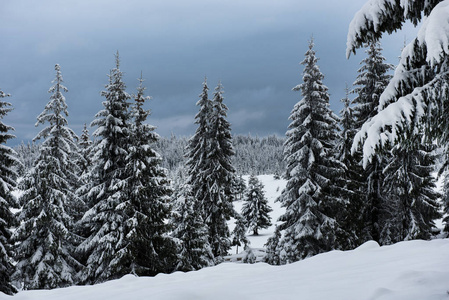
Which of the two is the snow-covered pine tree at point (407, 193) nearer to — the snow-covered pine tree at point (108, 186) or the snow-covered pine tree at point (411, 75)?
the snow-covered pine tree at point (411, 75)

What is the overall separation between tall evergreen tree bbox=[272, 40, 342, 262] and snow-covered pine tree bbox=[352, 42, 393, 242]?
213 cm

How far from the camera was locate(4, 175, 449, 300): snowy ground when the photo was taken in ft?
13.8

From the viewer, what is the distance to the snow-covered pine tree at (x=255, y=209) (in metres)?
53.9

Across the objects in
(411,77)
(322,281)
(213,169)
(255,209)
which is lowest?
(255,209)

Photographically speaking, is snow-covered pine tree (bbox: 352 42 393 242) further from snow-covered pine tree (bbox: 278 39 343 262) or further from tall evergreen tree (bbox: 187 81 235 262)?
tall evergreen tree (bbox: 187 81 235 262)

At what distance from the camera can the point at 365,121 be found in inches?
789

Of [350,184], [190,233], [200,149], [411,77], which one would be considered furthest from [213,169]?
[411,77]

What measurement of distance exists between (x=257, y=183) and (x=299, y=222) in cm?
3640

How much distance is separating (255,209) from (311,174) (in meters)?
36.0

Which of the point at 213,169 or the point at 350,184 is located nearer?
the point at 350,184

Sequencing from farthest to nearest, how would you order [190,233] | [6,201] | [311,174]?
[190,233] < [311,174] < [6,201]

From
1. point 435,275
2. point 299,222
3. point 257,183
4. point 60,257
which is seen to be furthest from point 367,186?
point 257,183

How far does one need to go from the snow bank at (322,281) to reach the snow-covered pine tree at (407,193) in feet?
40.3

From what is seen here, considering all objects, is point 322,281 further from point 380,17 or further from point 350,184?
point 350,184
